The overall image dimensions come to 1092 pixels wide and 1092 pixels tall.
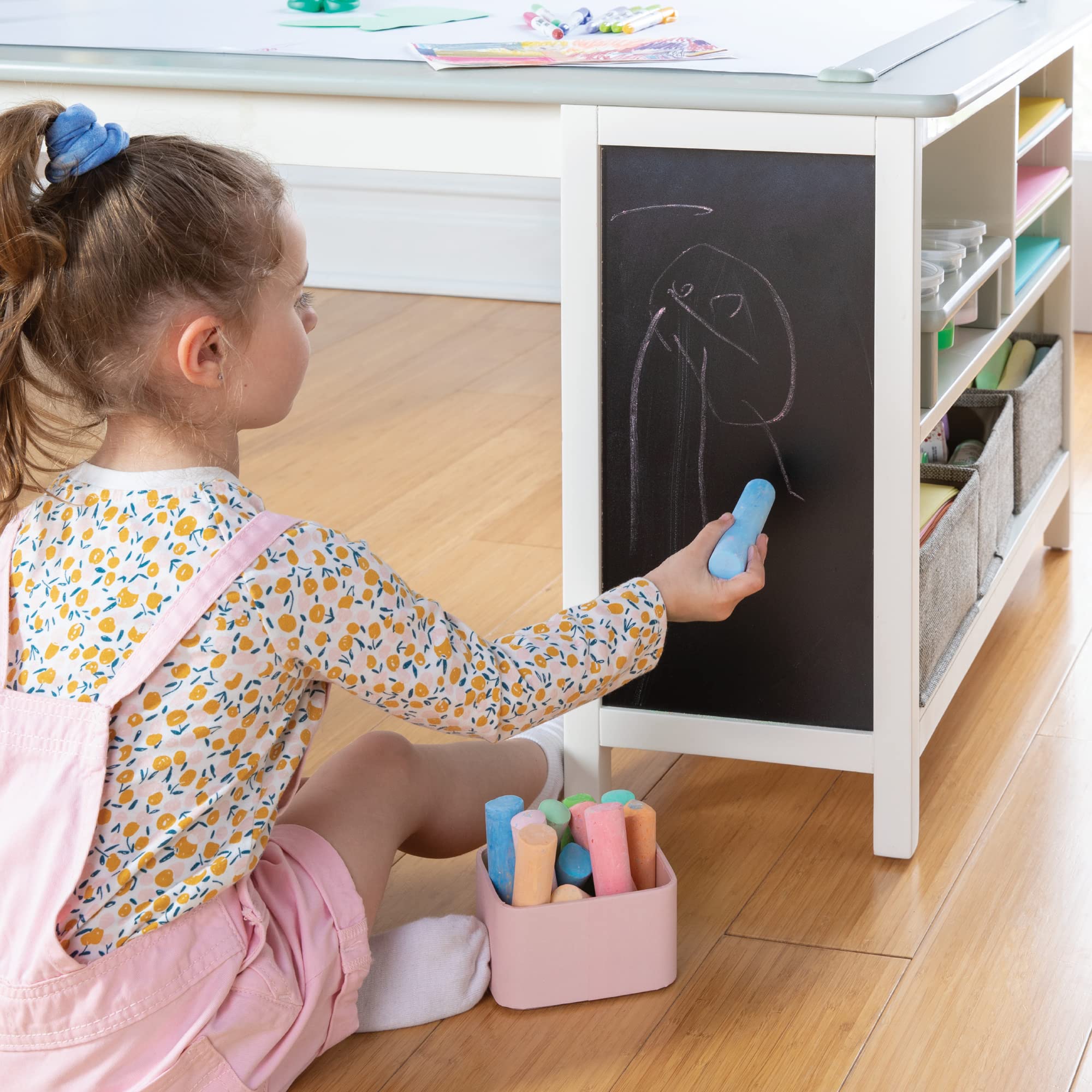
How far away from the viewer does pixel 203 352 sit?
1.03 metres

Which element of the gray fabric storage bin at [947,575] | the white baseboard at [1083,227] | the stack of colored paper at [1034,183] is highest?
the stack of colored paper at [1034,183]

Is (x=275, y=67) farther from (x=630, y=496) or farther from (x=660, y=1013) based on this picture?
(x=660, y=1013)

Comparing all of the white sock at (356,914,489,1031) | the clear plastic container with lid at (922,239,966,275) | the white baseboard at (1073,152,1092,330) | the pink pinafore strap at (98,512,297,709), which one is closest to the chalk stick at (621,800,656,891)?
the white sock at (356,914,489,1031)

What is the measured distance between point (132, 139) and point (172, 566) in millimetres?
288

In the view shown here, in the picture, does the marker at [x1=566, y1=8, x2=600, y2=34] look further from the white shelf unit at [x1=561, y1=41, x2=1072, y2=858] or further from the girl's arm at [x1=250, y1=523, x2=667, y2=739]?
the girl's arm at [x1=250, y1=523, x2=667, y2=739]

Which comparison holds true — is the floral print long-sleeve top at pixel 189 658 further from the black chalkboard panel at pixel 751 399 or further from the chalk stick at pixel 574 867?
the black chalkboard panel at pixel 751 399

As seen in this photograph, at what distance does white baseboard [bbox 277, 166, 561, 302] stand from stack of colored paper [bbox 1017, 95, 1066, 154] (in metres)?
1.64

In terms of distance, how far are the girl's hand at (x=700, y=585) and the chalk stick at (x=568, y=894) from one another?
0.75ft

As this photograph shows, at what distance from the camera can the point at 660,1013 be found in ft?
3.90

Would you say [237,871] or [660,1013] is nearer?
[237,871]

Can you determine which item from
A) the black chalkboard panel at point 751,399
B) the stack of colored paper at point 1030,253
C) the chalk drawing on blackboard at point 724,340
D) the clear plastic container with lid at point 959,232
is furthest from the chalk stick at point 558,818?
the stack of colored paper at point 1030,253

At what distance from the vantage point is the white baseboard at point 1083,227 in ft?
10.5

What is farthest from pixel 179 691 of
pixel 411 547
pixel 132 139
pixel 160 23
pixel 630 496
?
pixel 411 547

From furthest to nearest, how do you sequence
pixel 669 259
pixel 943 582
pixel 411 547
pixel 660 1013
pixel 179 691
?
pixel 411 547 → pixel 943 582 → pixel 669 259 → pixel 660 1013 → pixel 179 691
